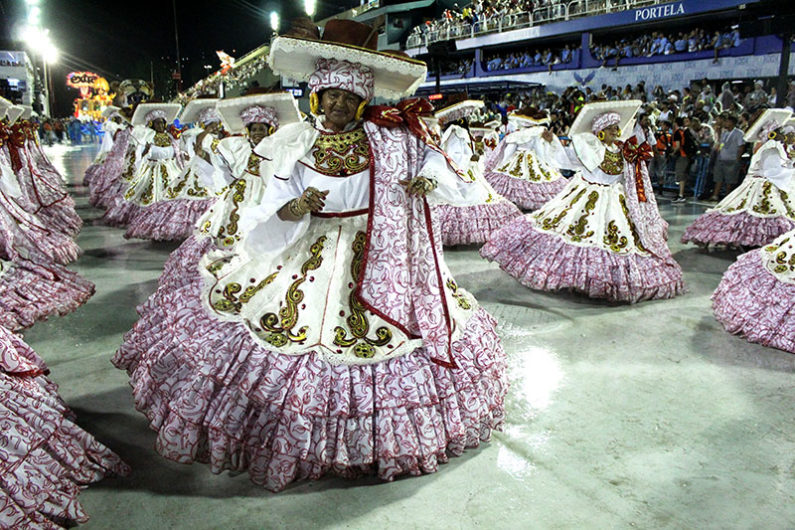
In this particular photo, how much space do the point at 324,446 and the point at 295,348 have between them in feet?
1.49

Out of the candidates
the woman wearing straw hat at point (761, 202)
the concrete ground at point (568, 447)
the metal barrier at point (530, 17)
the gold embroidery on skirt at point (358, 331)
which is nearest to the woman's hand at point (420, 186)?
the gold embroidery on skirt at point (358, 331)

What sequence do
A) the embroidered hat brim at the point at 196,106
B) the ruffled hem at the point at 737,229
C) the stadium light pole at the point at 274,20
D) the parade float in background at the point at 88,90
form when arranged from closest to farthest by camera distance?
1. the embroidered hat brim at the point at 196,106
2. the ruffled hem at the point at 737,229
3. the stadium light pole at the point at 274,20
4. the parade float in background at the point at 88,90

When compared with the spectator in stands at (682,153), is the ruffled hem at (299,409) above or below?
below

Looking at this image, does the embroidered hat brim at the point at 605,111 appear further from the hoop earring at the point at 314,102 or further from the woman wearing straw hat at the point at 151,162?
the woman wearing straw hat at the point at 151,162

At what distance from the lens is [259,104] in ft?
16.5

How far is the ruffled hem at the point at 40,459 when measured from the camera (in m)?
2.30

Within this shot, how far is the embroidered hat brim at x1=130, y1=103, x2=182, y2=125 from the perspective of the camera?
8.88 m

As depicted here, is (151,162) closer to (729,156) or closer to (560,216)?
(560,216)

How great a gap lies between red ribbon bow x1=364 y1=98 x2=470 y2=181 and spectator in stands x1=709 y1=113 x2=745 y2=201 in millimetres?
9588

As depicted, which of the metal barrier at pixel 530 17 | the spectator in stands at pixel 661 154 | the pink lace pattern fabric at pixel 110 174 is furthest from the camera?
the metal barrier at pixel 530 17

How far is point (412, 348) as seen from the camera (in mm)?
2895

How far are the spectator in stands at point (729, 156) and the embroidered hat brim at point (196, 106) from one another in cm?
872

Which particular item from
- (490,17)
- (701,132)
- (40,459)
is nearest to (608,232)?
(40,459)

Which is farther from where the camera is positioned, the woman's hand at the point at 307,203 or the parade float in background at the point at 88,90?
the parade float in background at the point at 88,90
